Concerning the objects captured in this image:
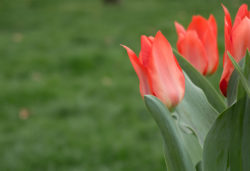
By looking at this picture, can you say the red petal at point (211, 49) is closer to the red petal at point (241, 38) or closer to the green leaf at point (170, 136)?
the red petal at point (241, 38)

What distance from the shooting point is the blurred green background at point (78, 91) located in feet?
9.87

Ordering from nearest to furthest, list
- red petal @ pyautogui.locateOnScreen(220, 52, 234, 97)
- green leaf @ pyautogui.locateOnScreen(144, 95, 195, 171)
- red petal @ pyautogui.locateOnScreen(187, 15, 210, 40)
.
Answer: green leaf @ pyautogui.locateOnScreen(144, 95, 195, 171) < red petal @ pyautogui.locateOnScreen(220, 52, 234, 97) < red petal @ pyautogui.locateOnScreen(187, 15, 210, 40)

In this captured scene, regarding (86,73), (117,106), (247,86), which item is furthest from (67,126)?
(247,86)

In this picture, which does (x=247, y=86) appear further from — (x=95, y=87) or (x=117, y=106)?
(x=95, y=87)

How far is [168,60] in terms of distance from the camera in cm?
76

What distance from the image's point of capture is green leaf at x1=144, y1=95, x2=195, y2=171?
70cm

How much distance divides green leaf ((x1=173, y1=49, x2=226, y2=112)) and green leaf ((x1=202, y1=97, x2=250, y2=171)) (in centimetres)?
13

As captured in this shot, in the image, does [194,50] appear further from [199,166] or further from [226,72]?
[199,166]

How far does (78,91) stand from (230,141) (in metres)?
3.34

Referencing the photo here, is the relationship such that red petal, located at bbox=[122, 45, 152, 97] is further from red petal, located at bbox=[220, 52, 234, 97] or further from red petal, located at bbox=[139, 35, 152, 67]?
red petal, located at bbox=[220, 52, 234, 97]

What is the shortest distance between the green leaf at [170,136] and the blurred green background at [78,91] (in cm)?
70

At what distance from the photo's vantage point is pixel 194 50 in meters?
0.89

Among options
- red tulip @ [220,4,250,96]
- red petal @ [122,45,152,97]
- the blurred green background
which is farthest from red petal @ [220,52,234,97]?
the blurred green background

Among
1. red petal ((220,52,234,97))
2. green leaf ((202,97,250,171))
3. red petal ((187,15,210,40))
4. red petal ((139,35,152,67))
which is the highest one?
red petal ((187,15,210,40))
